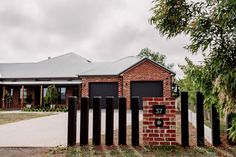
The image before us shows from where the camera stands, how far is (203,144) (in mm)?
5750

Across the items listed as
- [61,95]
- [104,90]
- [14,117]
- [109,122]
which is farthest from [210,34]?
[61,95]

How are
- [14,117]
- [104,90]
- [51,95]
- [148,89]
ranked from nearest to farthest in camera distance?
[14,117], [148,89], [51,95], [104,90]

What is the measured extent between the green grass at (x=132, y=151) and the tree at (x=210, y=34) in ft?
2.79

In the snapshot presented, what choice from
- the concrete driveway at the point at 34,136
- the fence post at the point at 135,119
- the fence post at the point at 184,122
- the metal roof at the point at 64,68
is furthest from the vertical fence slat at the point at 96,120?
the metal roof at the point at 64,68

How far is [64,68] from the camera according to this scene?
2795cm

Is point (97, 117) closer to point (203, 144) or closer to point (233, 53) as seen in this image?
point (203, 144)

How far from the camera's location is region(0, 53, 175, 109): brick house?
22969 millimetres

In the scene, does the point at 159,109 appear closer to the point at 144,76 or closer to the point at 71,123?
the point at 71,123

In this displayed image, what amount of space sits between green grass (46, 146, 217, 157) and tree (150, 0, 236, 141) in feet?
2.79

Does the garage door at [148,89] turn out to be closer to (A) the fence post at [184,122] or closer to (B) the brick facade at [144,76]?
(B) the brick facade at [144,76]

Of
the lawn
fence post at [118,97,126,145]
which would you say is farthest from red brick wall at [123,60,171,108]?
fence post at [118,97,126,145]

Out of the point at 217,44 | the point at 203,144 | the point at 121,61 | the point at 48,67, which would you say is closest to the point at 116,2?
the point at 217,44

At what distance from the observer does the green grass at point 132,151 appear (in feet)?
16.4

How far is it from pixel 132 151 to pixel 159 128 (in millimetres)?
887
